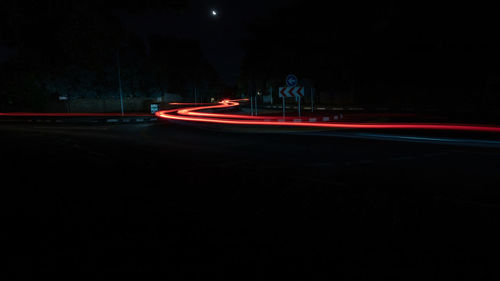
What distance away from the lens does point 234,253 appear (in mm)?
3338

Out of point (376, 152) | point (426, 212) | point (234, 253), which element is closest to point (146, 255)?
point (234, 253)

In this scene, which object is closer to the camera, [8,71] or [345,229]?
[345,229]

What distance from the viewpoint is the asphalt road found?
3.11m

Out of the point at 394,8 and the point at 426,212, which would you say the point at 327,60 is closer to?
the point at 394,8

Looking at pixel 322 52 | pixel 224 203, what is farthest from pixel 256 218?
pixel 322 52

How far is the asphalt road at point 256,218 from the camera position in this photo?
311 cm

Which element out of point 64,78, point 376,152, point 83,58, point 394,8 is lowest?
point 376,152

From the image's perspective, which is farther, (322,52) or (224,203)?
(322,52)

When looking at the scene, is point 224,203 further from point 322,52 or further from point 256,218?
point 322,52

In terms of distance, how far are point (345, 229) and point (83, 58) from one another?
9.91 m

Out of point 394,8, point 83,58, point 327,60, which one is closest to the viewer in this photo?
point 83,58

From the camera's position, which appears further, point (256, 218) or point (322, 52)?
point (322, 52)

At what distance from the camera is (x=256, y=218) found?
4312 mm

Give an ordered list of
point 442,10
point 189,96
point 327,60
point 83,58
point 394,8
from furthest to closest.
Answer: point 189,96 → point 327,60 → point 394,8 → point 442,10 → point 83,58
